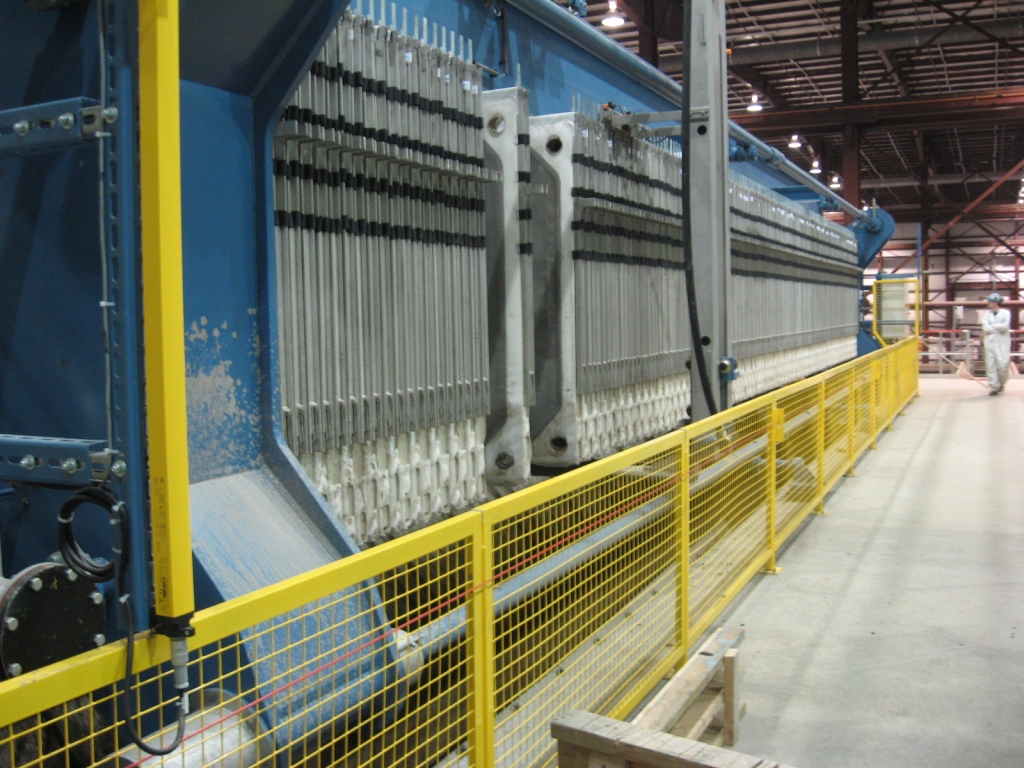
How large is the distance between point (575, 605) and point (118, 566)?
6.10 feet

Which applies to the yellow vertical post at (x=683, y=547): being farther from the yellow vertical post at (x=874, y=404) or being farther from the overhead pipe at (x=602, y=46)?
the yellow vertical post at (x=874, y=404)

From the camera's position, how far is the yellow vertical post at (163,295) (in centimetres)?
141

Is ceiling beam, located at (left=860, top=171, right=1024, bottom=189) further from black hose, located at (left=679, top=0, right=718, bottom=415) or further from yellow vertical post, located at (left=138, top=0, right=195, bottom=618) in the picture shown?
yellow vertical post, located at (left=138, top=0, right=195, bottom=618)

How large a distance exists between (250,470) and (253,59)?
112 cm

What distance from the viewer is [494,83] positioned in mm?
4109

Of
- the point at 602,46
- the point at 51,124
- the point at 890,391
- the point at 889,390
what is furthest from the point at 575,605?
the point at 890,391

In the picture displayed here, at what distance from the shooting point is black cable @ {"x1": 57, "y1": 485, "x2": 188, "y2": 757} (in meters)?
1.33

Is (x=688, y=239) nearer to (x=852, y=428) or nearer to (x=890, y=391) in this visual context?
(x=852, y=428)

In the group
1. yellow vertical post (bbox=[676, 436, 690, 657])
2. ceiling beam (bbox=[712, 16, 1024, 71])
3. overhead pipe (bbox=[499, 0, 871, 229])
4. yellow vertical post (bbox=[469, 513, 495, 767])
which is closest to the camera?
yellow vertical post (bbox=[469, 513, 495, 767])

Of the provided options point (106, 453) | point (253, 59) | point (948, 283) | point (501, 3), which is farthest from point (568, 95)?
point (948, 283)

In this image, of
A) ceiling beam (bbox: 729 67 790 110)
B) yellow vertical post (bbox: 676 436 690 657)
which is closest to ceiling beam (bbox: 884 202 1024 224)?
ceiling beam (bbox: 729 67 790 110)

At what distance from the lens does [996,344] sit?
1423cm

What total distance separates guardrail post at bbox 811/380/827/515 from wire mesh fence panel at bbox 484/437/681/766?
3057 mm

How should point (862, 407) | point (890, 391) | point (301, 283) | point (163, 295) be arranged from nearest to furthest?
point (163, 295) < point (301, 283) < point (862, 407) < point (890, 391)
